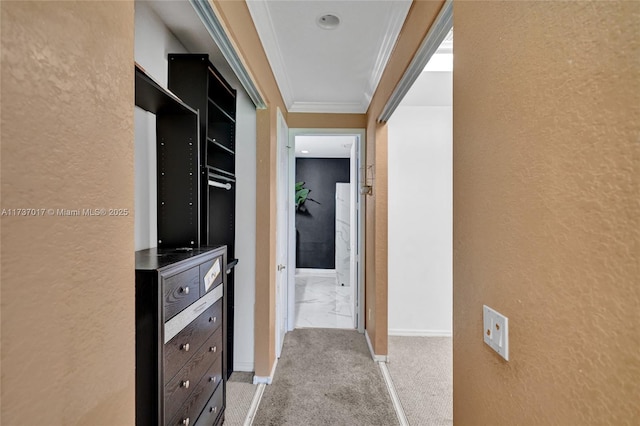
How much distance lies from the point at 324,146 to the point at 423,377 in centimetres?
410

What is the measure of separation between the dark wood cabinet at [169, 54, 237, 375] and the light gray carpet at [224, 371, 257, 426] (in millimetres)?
128

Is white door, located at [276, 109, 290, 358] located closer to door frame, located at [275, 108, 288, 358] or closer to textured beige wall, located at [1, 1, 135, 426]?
door frame, located at [275, 108, 288, 358]

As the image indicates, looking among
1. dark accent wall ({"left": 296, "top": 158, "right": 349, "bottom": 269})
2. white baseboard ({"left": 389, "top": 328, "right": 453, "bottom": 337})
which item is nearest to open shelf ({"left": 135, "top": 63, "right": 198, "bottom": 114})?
white baseboard ({"left": 389, "top": 328, "right": 453, "bottom": 337})

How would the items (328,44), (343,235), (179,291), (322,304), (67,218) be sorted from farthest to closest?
(343,235) → (322,304) → (328,44) → (179,291) → (67,218)

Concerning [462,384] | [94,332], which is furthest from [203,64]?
[462,384]

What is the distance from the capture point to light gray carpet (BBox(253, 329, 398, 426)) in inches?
78.3

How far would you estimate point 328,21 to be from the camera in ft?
6.21

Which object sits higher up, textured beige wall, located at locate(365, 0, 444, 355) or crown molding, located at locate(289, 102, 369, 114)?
crown molding, located at locate(289, 102, 369, 114)

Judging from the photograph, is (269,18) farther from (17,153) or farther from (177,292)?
(17,153)

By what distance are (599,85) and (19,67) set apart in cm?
93

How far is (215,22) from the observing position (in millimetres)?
1260

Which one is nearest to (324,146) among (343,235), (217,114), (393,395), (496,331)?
(343,235)

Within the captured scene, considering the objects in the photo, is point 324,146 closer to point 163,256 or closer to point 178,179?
point 178,179

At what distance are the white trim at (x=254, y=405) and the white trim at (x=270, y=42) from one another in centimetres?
260
